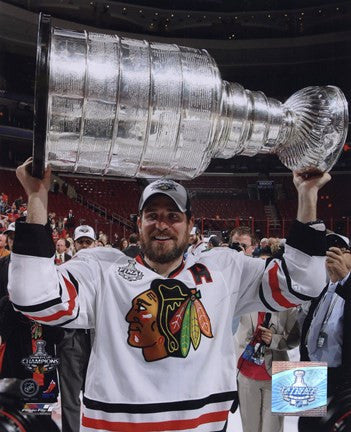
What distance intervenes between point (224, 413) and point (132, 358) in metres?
0.26

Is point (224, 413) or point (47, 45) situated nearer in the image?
point (47, 45)

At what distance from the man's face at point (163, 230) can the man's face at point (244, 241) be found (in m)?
1.93

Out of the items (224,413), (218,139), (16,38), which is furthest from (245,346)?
(16,38)

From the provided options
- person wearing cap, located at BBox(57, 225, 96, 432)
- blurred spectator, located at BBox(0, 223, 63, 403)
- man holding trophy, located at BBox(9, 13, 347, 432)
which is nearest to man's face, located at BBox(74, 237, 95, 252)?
person wearing cap, located at BBox(57, 225, 96, 432)

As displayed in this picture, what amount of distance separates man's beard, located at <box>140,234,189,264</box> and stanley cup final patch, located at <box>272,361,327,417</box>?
58.9 inches

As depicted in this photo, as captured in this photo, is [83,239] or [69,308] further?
[83,239]

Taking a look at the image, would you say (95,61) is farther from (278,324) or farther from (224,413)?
(278,324)

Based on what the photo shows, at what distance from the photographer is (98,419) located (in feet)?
3.74

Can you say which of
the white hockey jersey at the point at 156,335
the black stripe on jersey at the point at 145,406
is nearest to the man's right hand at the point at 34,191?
the white hockey jersey at the point at 156,335

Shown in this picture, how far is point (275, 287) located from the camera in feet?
4.02

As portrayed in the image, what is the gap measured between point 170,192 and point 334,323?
1.41 metres

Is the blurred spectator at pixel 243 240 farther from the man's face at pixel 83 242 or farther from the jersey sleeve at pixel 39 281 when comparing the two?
the jersey sleeve at pixel 39 281

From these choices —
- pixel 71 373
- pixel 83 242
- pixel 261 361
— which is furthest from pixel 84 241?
pixel 261 361

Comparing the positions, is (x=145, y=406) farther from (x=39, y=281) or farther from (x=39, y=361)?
(x=39, y=361)
